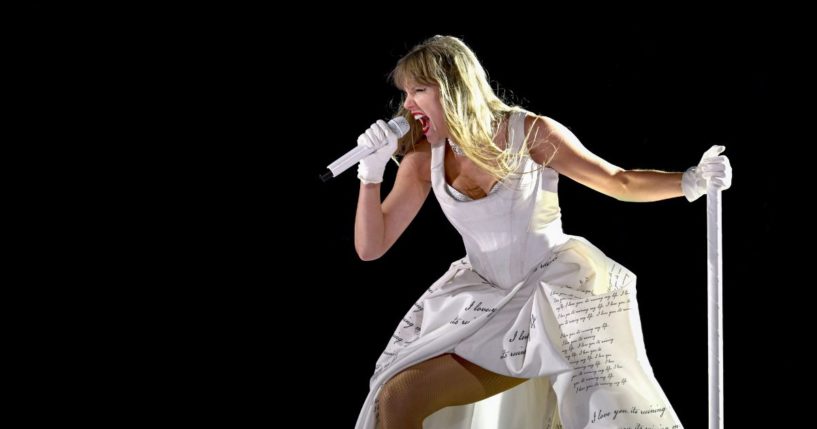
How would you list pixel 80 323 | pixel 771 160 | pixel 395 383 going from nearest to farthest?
pixel 395 383 < pixel 771 160 < pixel 80 323

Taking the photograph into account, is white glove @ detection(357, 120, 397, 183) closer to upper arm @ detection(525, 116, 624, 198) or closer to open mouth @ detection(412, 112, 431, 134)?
open mouth @ detection(412, 112, 431, 134)

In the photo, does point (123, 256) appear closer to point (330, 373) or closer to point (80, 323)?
point (80, 323)

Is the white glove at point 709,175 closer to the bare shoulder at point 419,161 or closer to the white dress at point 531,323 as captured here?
the white dress at point 531,323

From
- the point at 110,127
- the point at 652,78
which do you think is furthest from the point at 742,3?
the point at 110,127

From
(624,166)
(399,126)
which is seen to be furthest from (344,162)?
(624,166)

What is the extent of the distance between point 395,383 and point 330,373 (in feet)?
2.32

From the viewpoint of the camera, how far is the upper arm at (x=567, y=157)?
69.9 inches

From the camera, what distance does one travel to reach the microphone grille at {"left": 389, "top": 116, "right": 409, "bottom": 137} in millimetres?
1818

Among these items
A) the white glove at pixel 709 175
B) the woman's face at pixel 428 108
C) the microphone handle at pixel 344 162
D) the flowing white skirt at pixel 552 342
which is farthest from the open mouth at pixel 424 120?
the white glove at pixel 709 175

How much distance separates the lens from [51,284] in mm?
2307

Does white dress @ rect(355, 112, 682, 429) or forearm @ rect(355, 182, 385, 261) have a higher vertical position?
forearm @ rect(355, 182, 385, 261)

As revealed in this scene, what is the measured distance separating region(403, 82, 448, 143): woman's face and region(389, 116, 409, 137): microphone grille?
0.03m

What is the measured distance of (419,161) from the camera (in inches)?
76.4

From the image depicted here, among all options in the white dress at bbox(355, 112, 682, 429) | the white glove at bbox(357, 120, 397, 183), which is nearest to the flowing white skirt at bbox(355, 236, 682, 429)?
the white dress at bbox(355, 112, 682, 429)
